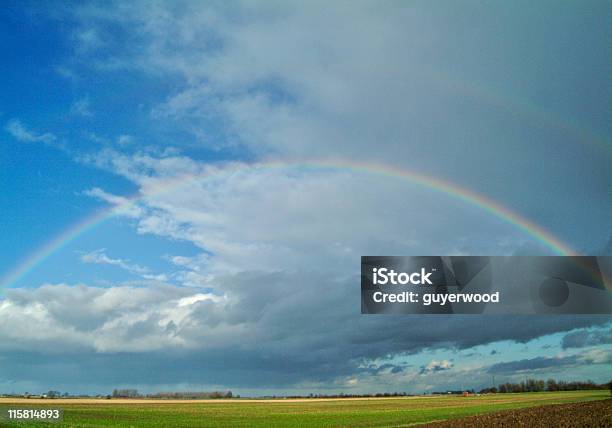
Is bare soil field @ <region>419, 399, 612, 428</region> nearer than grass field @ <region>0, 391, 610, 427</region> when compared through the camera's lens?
Yes

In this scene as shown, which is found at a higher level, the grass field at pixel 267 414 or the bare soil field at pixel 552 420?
the bare soil field at pixel 552 420

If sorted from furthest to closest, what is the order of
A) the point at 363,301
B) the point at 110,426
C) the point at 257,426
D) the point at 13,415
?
the point at 13,415
the point at 257,426
the point at 110,426
the point at 363,301

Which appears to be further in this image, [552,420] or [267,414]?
[267,414]

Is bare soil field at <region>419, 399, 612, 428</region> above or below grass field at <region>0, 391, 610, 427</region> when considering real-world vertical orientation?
above

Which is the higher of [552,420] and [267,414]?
[552,420]

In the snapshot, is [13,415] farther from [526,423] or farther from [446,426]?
[526,423]

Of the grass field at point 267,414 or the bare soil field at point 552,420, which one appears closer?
Result: the bare soil field at point 552,420

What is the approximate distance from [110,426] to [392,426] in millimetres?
31160

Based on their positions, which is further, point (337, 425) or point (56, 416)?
point (56, 416)

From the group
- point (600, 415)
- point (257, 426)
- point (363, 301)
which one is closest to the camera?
point (363, 301)

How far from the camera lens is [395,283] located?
57.1 meters

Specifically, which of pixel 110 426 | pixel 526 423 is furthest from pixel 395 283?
pixel 110 426

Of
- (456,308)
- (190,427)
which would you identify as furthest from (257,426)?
(456,308)

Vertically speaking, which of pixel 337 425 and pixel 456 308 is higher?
pixel 456 308
